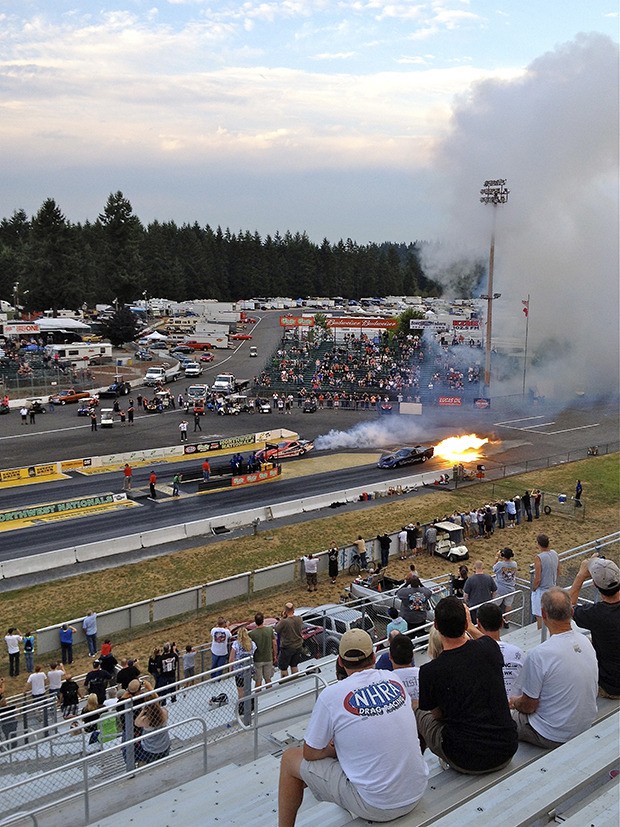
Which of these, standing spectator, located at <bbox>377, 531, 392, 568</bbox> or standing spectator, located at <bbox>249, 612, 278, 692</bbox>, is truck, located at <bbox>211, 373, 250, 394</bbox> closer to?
standing spectator, located at <bbox>377, 531, 392, 568</bbox>

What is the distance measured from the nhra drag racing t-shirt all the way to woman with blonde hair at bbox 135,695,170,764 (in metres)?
4.12

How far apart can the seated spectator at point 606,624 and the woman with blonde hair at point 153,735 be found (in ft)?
14.7

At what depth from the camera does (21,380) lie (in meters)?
57.8

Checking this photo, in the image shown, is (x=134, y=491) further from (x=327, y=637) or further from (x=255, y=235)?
(x=255, y=235)

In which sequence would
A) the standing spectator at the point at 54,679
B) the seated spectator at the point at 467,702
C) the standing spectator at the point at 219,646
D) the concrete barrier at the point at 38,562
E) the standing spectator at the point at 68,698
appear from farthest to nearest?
the concrete barrier at the point at 38,562, the standing spectator at the point at 54,679, the standing spectator at the point at 219,646, the standing spectator at the point at 68,698, the seated spectator at the point at 467,702

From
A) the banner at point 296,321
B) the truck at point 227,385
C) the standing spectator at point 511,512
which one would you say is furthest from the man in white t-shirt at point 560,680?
the banner at point 296,321

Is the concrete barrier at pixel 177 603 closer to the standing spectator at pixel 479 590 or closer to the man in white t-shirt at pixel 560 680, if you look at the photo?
the standing spectator at pixel 479 590

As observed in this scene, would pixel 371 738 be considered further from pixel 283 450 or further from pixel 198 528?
pixel 283 450

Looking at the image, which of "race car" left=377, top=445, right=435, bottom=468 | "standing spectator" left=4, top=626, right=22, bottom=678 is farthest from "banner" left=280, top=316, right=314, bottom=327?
"standing spectator" left=4, top=626, right=22, bottom=678

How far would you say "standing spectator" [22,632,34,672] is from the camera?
16.8 meters

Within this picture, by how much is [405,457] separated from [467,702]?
35290 mm

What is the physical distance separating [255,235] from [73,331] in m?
88.5

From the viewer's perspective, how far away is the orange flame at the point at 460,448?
42.9 m

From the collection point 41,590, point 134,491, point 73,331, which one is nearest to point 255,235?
point 73,331
